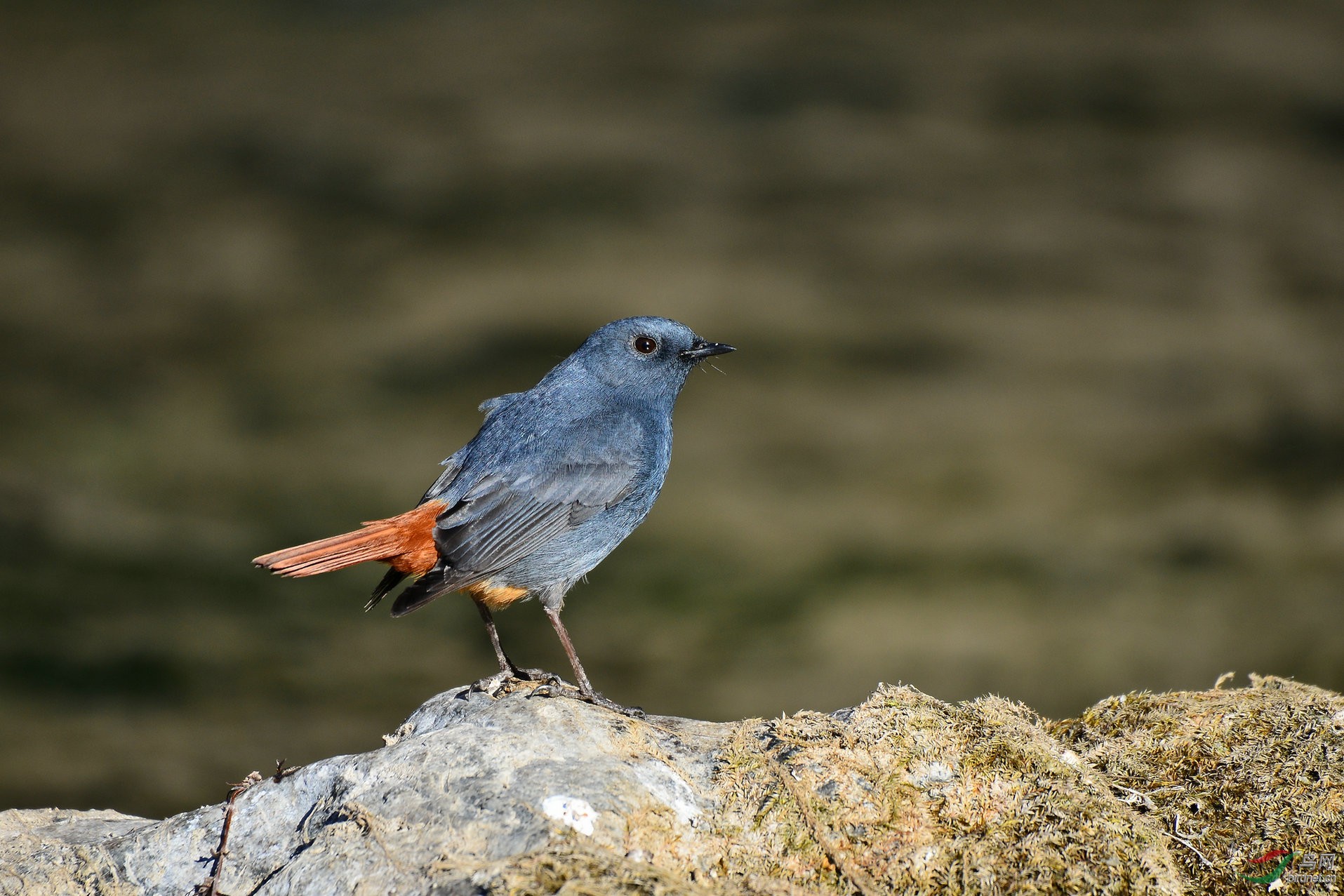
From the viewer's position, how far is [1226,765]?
262cm

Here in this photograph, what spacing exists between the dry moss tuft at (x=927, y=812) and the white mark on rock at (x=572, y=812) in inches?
12.7

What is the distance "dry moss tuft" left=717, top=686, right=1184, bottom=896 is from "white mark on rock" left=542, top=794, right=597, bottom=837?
32 centimetres

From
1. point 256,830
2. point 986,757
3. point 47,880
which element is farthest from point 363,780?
point 986,757

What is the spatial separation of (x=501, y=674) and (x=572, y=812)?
0.95 metres

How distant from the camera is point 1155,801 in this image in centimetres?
248

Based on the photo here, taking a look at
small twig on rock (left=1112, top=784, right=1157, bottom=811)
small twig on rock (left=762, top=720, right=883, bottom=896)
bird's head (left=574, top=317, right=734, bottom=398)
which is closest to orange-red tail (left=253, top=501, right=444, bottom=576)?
bird's head (left=574, top=317, right=734, bottom=398)

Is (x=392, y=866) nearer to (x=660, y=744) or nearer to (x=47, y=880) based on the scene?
(x=660, y=744)

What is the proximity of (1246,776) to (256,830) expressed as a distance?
256 centimetres

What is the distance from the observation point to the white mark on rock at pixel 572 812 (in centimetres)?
219

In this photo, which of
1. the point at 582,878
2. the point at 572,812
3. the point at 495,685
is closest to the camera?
the point at 582,878

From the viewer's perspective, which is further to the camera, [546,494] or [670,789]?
[546,494]

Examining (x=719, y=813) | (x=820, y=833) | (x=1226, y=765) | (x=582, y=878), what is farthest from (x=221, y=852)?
(x=1226, y=765)

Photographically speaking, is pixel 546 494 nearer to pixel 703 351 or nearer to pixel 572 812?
pixel 703 351

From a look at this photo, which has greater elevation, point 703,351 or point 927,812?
point 703,351
